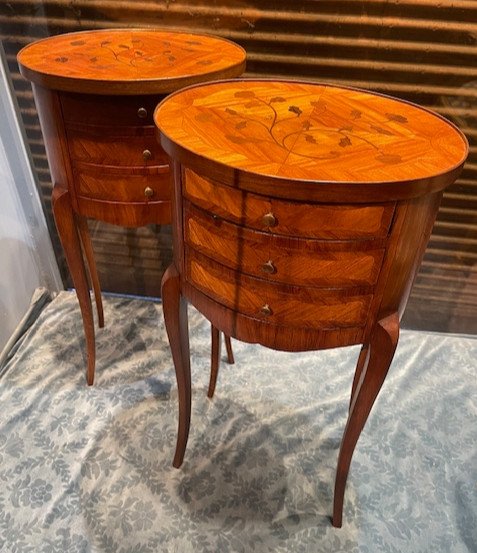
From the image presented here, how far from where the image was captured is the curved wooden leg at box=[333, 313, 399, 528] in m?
0.81

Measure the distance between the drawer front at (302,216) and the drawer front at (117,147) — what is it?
35 centimetres

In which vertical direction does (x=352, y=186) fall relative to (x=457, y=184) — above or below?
above

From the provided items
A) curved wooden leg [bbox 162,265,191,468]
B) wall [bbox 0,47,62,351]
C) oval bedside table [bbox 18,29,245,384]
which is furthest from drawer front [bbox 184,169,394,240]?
wall [bbox 0,47,62,351]

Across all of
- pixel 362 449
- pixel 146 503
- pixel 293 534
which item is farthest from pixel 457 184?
pixel 146 503

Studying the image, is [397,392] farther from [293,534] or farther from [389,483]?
[293,534]

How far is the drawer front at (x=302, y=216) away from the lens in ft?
2.25

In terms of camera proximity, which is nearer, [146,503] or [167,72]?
[167,72]

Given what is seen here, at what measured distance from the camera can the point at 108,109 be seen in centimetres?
98

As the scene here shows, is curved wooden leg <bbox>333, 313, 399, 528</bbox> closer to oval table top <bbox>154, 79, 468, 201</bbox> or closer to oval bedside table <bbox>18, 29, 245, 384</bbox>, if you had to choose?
oval table top <bbox>154, 79, 468, 201</bbox>

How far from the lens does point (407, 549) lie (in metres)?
1.10

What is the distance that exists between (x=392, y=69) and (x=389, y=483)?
3.53 feet

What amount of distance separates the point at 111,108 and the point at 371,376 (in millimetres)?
725

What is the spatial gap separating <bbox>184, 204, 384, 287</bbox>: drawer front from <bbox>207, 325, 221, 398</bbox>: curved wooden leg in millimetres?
544

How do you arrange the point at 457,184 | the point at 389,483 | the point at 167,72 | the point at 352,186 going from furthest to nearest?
the point at 457,184 → the point at 389,483 → the point at 167,72 → the point at 352,186
